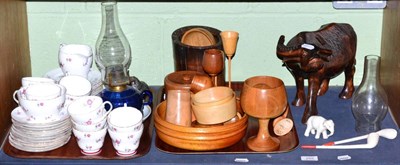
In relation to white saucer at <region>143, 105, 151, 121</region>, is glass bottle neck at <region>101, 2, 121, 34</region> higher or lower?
higher

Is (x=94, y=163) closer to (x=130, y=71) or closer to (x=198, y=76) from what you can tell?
(x=198, y=76)

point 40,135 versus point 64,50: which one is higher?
point 64,50

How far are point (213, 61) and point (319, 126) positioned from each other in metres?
0.31

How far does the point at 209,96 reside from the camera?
1.79m

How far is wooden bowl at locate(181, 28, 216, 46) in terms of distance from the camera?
210 centimetres

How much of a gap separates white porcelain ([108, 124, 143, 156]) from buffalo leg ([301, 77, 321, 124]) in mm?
470

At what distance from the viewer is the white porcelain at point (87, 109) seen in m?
1.75

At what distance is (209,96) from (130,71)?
1.85 ft

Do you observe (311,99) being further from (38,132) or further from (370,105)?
(38,132)

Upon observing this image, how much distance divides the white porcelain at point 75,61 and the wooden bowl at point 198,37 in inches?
10.7

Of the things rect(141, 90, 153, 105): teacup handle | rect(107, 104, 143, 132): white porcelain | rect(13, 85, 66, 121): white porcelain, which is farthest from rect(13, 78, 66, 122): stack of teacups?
rect(141, 90, 153, 105): teacup handle

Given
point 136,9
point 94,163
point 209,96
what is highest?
point 136,9

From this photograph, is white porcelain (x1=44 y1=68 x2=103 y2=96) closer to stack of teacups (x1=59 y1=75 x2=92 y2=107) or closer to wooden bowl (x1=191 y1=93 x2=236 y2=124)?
stack of teacups (x1=59 y1=75 x2=92 y2=107)

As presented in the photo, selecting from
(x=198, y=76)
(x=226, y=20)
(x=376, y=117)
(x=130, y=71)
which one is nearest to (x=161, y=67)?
(x=130, y=71)
